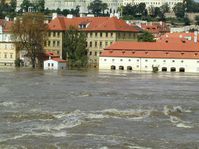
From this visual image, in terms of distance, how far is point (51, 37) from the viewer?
9444cm

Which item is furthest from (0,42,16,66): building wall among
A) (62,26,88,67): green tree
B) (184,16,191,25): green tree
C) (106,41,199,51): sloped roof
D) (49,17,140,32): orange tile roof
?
(184,16,191,25): green tree

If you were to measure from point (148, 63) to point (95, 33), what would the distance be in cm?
1475

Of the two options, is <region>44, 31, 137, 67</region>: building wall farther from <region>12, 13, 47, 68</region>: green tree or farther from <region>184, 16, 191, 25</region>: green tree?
<region>184, 16, 191, 25</region>: green tree

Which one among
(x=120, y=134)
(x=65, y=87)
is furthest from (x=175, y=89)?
(x=120, y=134)

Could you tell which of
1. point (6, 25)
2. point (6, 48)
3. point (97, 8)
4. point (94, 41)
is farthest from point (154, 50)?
point (97, 8)

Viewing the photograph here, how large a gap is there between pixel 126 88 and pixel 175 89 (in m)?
3.61

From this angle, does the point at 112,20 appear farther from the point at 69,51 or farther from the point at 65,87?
the point at 65,87

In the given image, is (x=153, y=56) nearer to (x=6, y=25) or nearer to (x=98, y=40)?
(x=98, y=40)

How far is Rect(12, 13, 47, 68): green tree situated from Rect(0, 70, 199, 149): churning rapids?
114 ft

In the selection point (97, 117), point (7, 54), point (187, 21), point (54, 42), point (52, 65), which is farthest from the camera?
point (187, 21)

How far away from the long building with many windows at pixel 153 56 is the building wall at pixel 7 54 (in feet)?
47.1

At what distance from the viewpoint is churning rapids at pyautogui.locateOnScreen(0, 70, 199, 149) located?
24219mm

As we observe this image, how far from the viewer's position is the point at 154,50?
80.6 metres

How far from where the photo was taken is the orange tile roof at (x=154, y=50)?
79188mm
